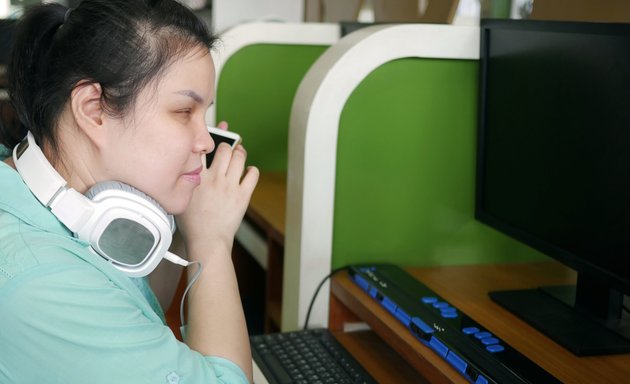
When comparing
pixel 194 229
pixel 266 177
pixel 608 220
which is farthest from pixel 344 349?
pixel 266 177

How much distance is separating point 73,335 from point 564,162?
2.35 feet

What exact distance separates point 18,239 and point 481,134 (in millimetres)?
793

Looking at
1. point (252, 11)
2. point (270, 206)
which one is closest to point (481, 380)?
point (270, 206)

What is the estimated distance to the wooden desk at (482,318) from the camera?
38.9 inches

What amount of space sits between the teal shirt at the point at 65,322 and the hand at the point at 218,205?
0.21m

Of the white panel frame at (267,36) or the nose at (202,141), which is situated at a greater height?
the white panel frame at (267,36)

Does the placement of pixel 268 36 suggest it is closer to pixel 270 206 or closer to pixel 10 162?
pixel 270 206

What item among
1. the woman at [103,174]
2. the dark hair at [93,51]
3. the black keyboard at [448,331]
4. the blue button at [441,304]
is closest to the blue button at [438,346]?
the black keyboard at [448,331]

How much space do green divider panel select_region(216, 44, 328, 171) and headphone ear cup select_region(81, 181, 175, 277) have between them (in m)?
1.21

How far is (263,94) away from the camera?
2125mm

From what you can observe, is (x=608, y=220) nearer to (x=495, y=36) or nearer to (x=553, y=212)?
(x=553, y=212)

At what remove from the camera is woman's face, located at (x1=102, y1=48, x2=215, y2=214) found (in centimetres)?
88

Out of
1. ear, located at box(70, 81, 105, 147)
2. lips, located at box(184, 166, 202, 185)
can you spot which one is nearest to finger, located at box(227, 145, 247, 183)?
lips, located at box(184, 166, 202, 185)

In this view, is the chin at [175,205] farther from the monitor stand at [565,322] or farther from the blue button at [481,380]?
the monitor stand at [565,322]
